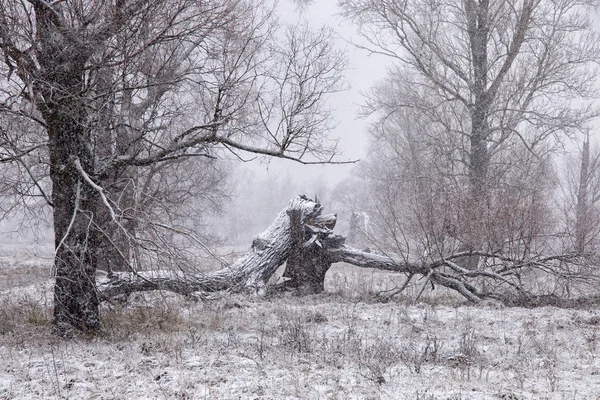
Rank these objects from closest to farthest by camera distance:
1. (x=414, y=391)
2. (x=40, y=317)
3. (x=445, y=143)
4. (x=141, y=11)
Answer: (x=414, y=391)
(x=141, y=11)
(x=40, y=317)
(x=445, y=143)

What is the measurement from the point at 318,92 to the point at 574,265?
6599 millimetres

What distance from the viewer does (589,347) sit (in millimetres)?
6246

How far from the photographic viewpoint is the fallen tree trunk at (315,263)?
10.1 metres

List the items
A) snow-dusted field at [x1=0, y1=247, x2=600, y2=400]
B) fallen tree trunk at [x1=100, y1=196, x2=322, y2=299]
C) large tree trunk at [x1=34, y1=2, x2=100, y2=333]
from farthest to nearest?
1. fallen tree trunk at [x1=100, y1=196, x2=322, y2=299]
2. large tree trunk at [x1=34, y1=2, x2=100, y2=333]
3. snow-dusted field at [x1=0, y1=247, x2=600, y2=400]

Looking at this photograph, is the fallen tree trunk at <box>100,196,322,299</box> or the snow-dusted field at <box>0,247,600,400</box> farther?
the fallen tree trunk at <box>100,196,322,299</box>

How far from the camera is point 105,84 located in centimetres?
652

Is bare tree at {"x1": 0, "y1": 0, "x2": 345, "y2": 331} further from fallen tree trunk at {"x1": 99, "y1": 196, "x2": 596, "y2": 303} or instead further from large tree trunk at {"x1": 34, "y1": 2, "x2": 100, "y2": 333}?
fallen tree trunk at {"x1": 99, "y1": 196, "x2": 596, "y2": 303}

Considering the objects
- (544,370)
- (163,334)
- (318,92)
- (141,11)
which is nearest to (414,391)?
(544,370)

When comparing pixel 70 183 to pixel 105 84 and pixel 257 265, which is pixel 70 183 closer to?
pixel 105 84

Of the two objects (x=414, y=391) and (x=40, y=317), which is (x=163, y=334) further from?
(x=414, y=391)

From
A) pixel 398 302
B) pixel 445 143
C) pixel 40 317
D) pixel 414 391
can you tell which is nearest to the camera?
pixel 414 391

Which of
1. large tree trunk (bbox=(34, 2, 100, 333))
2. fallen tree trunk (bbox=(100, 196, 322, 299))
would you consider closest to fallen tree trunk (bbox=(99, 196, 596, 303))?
fallen tree trunk (bbox=(100, 196, 322, 299))

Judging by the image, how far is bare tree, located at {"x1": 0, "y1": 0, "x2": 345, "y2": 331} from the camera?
5.89 m

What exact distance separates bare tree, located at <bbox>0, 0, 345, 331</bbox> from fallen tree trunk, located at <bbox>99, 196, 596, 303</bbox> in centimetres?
333
